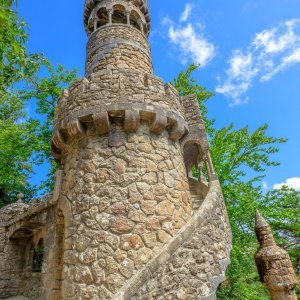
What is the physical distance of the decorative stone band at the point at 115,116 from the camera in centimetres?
510

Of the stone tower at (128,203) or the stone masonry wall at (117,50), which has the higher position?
the stone masonry wall at (117,50)

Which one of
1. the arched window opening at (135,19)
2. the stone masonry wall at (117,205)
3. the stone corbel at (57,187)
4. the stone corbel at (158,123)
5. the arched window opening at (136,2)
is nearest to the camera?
the stone masonry wall at (117,205)

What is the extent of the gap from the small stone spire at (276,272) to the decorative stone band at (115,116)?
10.1 ft

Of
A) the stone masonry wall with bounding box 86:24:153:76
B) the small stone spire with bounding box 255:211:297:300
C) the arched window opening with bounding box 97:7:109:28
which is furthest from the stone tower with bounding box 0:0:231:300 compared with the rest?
the arched window opening with bounding box 97:7:109:28

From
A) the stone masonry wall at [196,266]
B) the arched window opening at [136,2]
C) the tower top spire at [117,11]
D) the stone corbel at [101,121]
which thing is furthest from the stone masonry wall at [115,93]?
the arched window opening at [136,2]

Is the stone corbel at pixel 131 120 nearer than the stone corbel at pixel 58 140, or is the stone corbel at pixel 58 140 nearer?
the stone corbel at pixel 131 120

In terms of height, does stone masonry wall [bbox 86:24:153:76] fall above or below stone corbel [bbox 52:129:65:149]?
above

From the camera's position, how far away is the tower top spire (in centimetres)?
922

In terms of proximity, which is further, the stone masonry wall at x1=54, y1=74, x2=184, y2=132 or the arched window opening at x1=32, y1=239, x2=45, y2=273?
the arched window opening at x1=32, y1=239, x2=45, y2=273

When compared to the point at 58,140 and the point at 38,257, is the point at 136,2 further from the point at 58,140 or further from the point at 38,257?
the point at 38,257

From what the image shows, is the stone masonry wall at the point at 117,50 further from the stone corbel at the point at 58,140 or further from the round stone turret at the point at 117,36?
the stone corbel at the point at 58,140

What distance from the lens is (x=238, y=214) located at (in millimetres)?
8953

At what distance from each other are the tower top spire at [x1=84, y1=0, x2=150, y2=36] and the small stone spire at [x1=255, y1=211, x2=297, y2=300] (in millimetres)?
8550

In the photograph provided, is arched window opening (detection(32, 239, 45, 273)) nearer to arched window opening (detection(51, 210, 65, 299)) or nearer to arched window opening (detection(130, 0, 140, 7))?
arched window opening (detection(51, 210, 65, 299))
